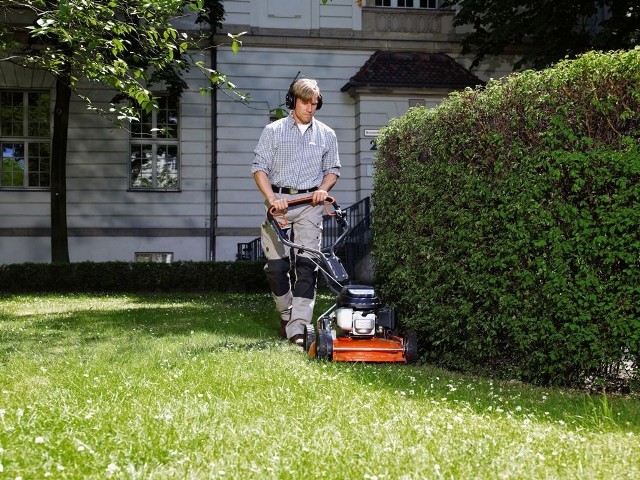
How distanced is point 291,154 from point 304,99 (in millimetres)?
472

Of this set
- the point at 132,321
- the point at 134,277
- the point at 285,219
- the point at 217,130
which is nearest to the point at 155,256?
the point at 217,130

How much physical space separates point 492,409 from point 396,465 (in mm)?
1392

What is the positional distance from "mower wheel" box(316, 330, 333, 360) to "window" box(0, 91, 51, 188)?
16.9 metres

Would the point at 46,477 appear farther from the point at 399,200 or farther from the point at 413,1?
the point at 413,1

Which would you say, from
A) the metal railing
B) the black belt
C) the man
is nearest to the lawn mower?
the man

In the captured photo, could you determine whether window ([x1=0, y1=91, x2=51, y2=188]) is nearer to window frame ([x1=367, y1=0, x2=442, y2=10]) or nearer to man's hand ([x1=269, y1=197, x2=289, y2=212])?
window frame ([x1=367, y1=0, x2=442, y2=10])

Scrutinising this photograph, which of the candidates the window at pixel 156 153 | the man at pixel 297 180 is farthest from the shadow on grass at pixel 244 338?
the window at pixel 156 153

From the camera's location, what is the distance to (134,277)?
16906 millimetres

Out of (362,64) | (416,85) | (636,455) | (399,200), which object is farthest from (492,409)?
(362,64)

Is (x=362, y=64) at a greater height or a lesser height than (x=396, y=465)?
greater

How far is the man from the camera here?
688 centimetres

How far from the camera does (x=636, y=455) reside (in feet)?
10.8

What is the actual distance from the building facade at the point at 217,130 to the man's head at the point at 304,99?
45.2ft

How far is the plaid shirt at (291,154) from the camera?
7012 millimetres
